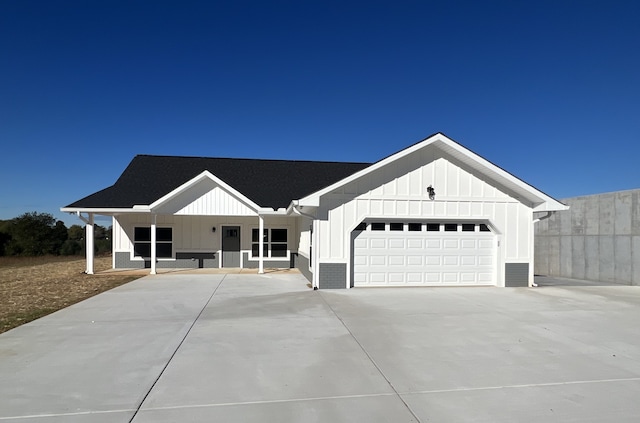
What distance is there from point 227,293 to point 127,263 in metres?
9.04

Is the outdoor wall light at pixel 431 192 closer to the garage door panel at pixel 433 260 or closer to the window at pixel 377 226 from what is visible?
the window at pixel 377 226

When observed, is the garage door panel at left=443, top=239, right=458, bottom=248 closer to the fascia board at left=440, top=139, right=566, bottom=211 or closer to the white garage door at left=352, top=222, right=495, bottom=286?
the white garage door at left=352, top=222, right=495, bottom=286

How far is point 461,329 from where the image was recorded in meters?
7.33

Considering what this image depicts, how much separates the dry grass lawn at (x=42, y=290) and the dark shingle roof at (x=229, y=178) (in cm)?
295

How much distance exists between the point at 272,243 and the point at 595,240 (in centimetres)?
1329

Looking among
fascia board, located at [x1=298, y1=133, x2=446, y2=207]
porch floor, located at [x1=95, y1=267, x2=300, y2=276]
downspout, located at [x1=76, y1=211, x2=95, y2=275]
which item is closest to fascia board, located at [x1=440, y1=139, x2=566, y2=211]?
fascia board, located at [x1=298, y1=133, x2=446, y2=207]

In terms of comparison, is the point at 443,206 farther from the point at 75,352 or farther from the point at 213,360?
the point at 75,352

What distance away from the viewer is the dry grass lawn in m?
8.61

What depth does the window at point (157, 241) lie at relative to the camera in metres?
17.9

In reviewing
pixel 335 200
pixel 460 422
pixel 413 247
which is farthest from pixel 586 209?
pixel 460 422

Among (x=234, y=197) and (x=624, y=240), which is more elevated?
(x=234, y=197)

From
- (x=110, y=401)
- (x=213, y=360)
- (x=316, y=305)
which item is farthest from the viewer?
(x=316, y=305)

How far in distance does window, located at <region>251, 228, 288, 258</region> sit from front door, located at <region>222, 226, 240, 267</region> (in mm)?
692

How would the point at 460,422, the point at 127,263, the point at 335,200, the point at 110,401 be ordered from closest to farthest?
the point at 460,422 → the point at 110,401 → the point at 335,200 → the point at 127,263
